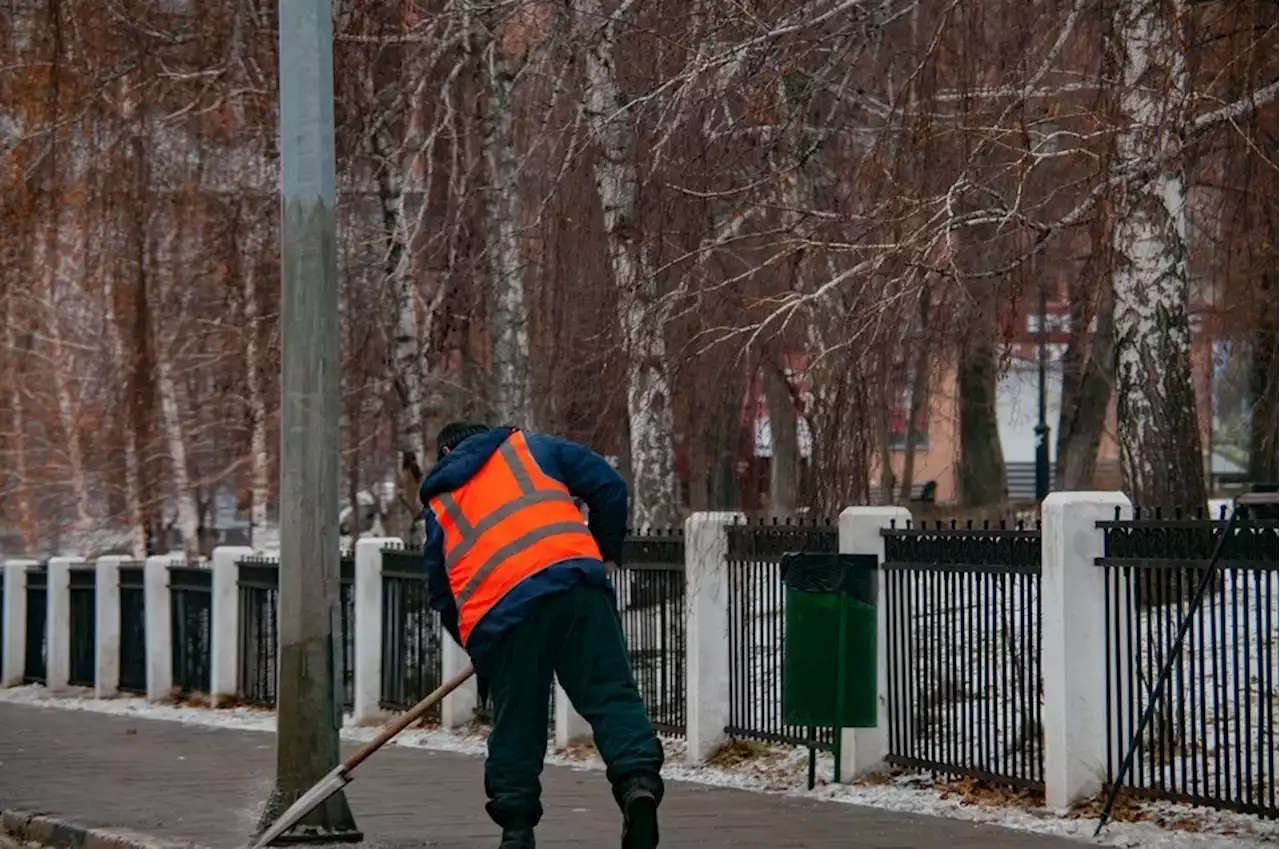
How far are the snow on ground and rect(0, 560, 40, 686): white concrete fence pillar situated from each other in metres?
8.18

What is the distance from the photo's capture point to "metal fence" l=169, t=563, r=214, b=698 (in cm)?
2009

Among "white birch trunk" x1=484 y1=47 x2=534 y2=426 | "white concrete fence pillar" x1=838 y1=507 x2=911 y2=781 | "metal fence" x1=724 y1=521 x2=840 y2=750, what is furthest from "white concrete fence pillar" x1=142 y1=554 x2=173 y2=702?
"white concrete fence pillar" x1=838 y1=507 x2=911 y2=781

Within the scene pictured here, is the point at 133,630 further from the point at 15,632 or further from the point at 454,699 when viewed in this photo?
the point at 454,699

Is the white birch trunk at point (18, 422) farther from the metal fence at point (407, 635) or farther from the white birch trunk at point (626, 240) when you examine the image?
the white birch trunk at point (626, 240)

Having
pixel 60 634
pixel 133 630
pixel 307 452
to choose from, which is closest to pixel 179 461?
pixel 60 634

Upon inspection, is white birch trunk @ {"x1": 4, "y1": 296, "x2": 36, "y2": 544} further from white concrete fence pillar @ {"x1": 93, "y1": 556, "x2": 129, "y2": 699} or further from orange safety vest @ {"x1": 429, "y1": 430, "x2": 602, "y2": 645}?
orange safety vest @ {"x1": 429, "y1": 430, "x2": 602, "y2": 645}

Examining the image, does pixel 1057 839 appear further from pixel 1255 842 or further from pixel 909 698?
pixel 909 698

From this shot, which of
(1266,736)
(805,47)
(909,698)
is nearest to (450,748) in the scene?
(909,698)

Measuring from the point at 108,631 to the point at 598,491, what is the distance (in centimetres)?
1447

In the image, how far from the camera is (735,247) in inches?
671

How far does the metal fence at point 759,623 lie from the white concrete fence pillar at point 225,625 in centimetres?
748

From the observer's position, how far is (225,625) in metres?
19.5

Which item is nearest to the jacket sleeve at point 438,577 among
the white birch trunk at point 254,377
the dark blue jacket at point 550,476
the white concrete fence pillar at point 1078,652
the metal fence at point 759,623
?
the dark blue jacket at point 550,476

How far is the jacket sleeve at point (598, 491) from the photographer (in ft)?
27.2
